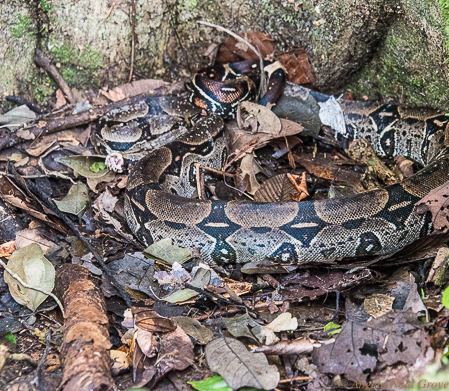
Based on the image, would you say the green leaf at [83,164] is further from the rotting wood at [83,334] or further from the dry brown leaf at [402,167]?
the dry brown leaf at [402,167]

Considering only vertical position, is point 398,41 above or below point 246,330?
above

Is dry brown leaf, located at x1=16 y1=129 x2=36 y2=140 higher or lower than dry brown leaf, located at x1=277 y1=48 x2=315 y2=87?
above

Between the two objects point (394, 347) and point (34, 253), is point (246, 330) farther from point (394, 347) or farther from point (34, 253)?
point (34, 253)

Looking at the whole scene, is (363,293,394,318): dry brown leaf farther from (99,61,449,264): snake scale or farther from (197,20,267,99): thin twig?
(197,20,267,99): thin twig

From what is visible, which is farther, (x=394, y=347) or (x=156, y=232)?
(x=156, y=232)

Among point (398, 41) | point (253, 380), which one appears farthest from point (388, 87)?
point (253, 380)

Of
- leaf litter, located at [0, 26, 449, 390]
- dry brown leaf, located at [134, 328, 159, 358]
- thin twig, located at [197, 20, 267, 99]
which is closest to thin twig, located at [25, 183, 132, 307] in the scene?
leaf litter, located at [0, 26, 449, 390]

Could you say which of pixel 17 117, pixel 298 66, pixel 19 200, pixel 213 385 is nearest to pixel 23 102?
pixel 17 117

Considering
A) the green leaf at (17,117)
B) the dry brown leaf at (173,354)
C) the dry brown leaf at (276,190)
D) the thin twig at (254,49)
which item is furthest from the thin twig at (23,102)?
the dry brown leaf at (173,354)
